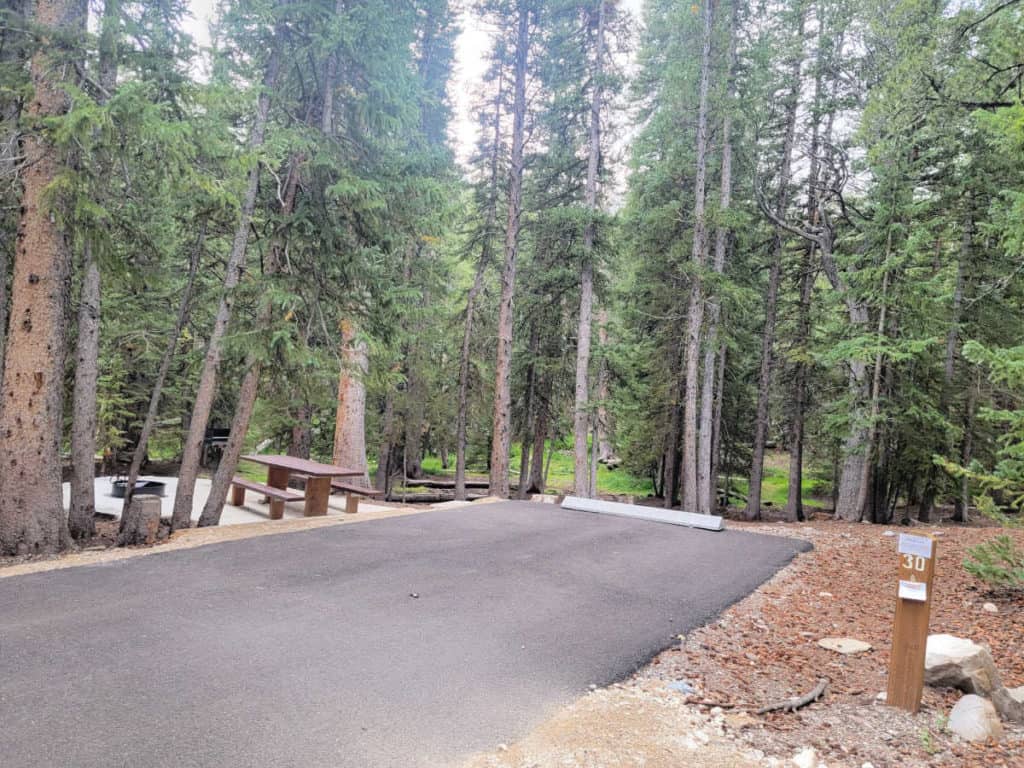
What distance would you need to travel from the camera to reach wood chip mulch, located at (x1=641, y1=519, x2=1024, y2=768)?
3020 mm

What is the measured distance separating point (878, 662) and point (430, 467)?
2275 cm

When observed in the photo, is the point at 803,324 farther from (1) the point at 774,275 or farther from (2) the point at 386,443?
(2) the point at 386,443

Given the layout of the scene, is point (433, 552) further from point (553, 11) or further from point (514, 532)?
point (553, 11)

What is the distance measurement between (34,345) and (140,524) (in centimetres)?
230

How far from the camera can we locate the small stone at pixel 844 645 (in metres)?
4.60

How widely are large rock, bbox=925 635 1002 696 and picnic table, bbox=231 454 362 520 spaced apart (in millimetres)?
7333

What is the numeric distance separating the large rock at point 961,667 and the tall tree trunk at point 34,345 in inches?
329

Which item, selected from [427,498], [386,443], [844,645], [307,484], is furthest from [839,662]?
[427,498]

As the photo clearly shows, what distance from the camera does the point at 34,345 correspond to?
632 cm

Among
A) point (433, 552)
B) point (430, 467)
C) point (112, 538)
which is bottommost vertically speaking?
point (430, 467)

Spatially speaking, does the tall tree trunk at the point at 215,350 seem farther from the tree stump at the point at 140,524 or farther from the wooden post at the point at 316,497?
the wooden post at the point at 316,497

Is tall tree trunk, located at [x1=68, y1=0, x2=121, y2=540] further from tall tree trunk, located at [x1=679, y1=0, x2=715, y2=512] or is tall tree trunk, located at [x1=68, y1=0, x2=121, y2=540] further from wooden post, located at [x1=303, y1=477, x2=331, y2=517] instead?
tall tree trunk, located at [x1=679, y1=0, x2=715, y2=512]

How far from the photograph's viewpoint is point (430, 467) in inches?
1027

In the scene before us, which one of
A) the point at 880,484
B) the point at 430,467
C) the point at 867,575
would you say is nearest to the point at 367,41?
the point at 867,575
